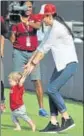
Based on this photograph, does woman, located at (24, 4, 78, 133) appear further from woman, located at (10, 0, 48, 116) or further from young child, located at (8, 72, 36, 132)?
woman, located at (10, 0, 48, 116)

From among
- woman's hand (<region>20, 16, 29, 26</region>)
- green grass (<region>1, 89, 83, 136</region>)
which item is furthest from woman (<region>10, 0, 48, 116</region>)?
green grass (<region>1, 89, 83, 136</region>)

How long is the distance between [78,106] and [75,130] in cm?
255

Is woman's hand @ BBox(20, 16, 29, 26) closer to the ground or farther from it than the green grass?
farther from it

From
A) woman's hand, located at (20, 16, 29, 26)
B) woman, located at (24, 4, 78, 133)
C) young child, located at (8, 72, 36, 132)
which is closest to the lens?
woman, located at (24, 4, 78, 133)

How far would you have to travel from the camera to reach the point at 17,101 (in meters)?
8.83

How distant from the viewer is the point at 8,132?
342 inches

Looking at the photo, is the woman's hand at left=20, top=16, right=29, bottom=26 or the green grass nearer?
the green grass

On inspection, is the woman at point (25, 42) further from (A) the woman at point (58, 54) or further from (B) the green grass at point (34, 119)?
(A) the woman at point (58, 54)

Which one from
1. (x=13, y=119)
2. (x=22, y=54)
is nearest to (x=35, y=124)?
(x=13, y=119)

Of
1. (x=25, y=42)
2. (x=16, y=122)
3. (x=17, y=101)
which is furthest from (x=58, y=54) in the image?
(x=25, y=42)

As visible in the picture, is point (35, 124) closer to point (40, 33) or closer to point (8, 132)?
point (8, 132)

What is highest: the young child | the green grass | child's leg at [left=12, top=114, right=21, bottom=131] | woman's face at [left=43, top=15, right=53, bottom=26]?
woman's face at [left=43, top=15, right=53, bottom=26]

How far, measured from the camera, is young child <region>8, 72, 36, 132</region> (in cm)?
879

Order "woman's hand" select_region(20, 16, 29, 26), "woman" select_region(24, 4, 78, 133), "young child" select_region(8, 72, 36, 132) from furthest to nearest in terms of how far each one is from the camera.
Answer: "woman's hand" select_region(20, 16, 29, 26)
"young child" select_region(8, 72, 36, 132)
"woman" select_region(24, 4, 78, 133)
